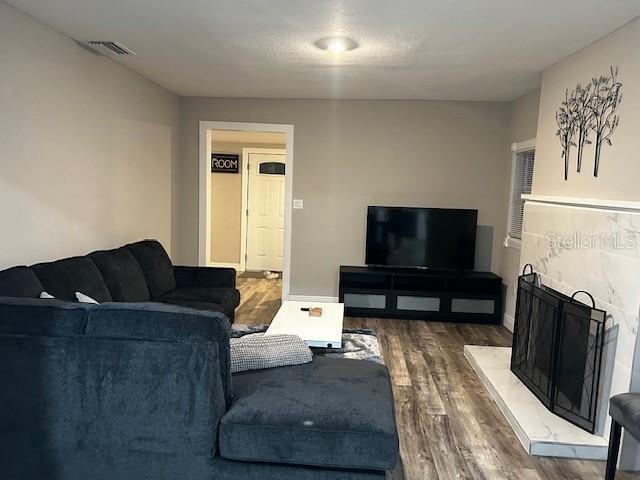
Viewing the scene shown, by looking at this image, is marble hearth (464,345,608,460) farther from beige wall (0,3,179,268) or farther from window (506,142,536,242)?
beige wall (0,3,179,268)

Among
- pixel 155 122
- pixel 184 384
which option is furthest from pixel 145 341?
pixel 155 122

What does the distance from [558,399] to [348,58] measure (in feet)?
9.34

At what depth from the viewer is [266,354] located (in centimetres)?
233

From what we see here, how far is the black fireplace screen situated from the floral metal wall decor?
35.2 inches

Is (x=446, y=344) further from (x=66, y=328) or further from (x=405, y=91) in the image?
(x=66, y=328)

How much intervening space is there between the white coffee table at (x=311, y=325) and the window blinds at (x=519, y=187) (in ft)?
7.93

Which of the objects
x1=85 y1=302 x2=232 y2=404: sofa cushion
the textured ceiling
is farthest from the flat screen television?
x1=85 y1=302 x2=232 y2=404: sofa cushion

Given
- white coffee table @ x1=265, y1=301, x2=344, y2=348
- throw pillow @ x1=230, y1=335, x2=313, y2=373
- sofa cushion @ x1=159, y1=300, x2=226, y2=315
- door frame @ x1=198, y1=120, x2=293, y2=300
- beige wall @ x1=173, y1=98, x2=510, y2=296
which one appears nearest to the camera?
throw pillow @ x1=230, y1=335, x2=313, y2=373

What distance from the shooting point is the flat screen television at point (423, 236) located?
5234 mm

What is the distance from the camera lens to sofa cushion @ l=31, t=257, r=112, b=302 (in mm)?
2763

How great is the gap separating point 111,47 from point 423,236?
355 centimetres

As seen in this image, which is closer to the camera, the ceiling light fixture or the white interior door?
the ceiling light fixture

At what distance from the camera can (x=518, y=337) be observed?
3.52 meters

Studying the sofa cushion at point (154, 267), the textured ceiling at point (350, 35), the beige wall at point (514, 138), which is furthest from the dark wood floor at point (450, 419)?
the textured ceiling at point (350, 35)
